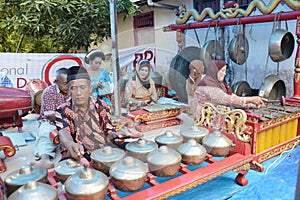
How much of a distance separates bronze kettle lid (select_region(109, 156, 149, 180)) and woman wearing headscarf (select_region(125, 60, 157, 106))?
45.1 inches

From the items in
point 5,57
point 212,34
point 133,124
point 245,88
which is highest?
point 212,34

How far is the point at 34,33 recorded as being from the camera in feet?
14.4

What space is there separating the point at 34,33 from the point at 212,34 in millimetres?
2958

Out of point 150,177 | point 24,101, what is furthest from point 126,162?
point 24,101

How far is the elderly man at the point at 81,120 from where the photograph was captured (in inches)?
60.4

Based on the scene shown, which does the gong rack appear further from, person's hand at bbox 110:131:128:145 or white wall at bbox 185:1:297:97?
person's hand at bbox 110:131:128:145

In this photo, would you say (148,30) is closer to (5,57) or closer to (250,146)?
(250,146)

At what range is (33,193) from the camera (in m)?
1.02

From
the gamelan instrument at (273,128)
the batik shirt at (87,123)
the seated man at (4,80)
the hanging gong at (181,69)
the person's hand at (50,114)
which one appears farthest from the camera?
the seated man at (4,80)

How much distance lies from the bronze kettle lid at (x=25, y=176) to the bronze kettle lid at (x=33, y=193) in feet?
0.36

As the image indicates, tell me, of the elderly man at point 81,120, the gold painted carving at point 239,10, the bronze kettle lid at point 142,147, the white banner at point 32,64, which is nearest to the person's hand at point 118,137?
the elderly man at point 81,120

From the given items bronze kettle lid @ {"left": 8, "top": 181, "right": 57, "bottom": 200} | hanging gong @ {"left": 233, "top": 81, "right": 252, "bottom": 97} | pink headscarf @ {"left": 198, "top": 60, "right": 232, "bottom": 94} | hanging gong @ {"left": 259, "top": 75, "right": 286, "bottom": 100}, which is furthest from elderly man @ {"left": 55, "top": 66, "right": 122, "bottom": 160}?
hanging gong @ {"left": 233, "top": 81, "right": 252, "bottom": 97}

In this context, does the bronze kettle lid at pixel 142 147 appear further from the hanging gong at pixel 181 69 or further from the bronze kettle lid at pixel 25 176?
the hanging gong at pixel 181 69

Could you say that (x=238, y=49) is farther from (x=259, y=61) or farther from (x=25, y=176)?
(x=25, y=176)
